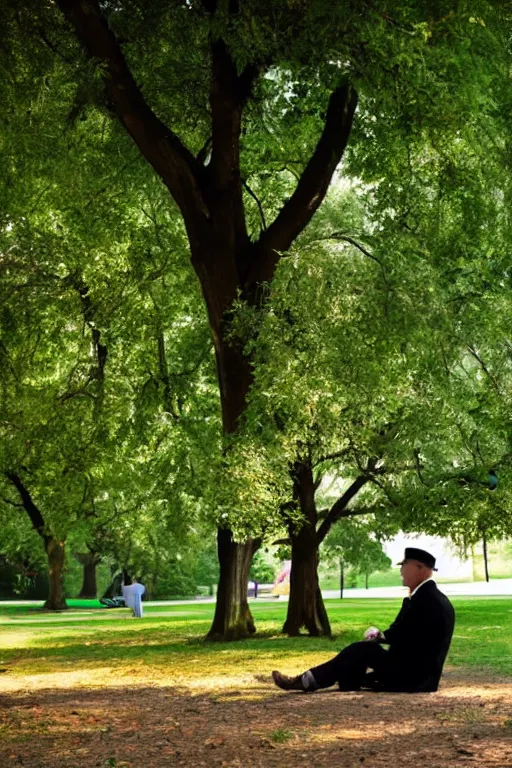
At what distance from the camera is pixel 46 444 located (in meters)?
24.0

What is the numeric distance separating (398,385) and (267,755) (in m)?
10.3

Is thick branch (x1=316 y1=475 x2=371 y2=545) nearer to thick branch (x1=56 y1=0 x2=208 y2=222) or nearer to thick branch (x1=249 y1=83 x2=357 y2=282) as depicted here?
thick branch (x1=249 y1=83 x2=357 y2=282)

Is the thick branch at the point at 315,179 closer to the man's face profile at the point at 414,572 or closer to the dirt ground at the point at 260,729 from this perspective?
the man's face profile at the point at 414,572

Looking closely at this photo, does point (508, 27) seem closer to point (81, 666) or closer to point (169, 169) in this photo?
point (169, 169)

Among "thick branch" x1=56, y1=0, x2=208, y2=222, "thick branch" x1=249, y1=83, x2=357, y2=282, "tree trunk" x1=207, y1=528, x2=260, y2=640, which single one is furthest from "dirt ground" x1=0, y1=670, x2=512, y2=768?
"tree trunk" x1=207, y1=528, x2=260, y2=640

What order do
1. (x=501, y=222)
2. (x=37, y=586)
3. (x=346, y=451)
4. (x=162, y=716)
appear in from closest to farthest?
1. (x=162, y=716)
2. (x=501, y=222)
3. (x=346, y=451)
4. (x=37, y=586)

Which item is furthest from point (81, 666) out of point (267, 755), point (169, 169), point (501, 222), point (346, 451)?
point (267, 755)

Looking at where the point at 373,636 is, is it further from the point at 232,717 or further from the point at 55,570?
the point at 55,570

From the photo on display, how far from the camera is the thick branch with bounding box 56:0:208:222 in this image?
1552cm

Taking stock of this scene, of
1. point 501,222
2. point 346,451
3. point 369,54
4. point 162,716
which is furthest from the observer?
point 346,451

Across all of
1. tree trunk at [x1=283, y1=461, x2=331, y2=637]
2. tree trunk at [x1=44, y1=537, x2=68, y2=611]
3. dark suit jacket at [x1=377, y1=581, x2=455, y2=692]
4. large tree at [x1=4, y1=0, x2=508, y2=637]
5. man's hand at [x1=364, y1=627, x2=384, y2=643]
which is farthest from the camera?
tree trunk at [x1=44, y1=537, x2=68, y2=611]

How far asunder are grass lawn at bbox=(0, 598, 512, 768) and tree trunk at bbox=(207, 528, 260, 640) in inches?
97.4

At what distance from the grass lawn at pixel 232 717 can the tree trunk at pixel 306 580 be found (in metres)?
4.82

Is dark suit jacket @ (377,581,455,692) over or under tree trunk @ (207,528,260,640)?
under
